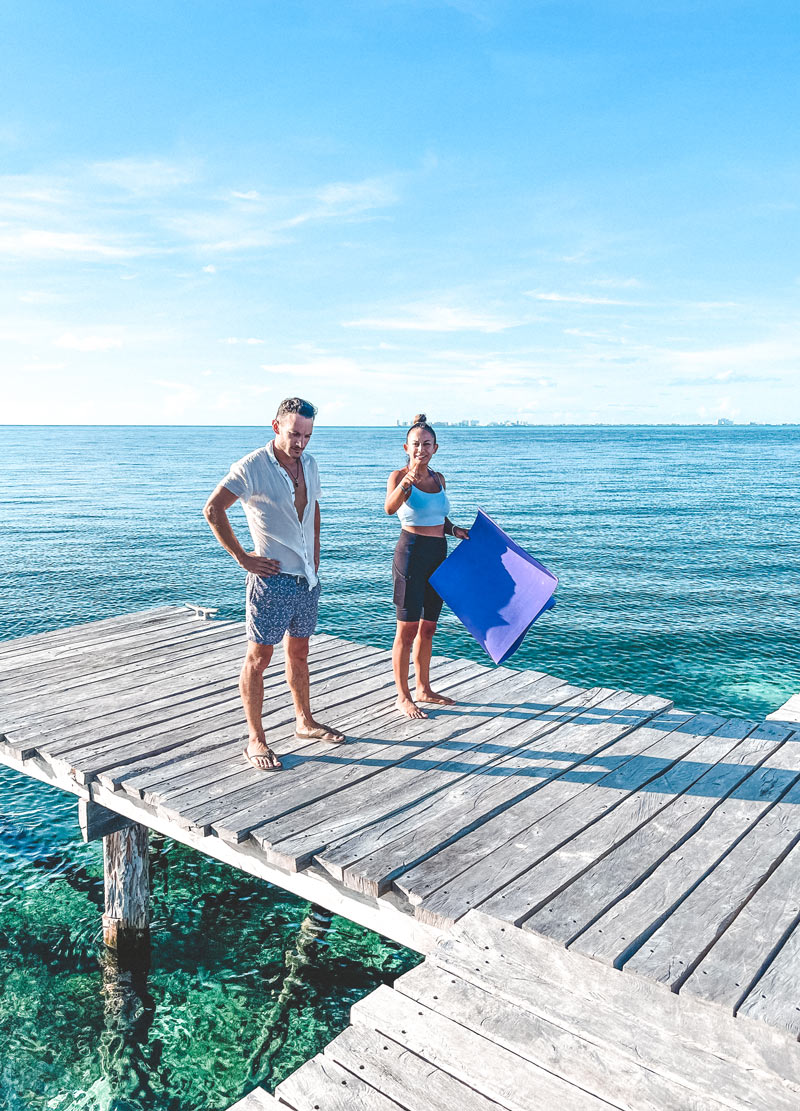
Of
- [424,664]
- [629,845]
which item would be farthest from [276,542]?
[629,845]

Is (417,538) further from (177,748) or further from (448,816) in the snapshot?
(177,748)

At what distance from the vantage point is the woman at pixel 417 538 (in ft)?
19.8

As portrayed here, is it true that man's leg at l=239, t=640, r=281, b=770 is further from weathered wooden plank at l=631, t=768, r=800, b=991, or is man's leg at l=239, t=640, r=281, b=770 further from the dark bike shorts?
weathered wooden plank at l=631, t=768, r=800, b=991

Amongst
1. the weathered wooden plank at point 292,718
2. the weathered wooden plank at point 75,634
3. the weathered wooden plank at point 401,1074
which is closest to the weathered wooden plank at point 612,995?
the weathered wooden plank at point 401,1074

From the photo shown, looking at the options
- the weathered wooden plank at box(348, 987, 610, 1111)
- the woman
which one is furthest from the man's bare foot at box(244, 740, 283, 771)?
the weathered wooden plank at box(348, 987, 610, 1111)

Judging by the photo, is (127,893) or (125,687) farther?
(125,687)

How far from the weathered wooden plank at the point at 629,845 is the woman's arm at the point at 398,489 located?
275 cm

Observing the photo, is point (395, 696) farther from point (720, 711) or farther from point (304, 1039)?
point (720, 711)

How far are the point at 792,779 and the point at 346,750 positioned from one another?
3342 mm

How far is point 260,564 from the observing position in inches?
209

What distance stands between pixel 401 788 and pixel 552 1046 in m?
2.32

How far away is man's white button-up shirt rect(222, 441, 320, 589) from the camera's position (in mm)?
5148

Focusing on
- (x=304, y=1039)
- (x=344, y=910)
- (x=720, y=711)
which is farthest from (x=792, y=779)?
(x=720, y=711)

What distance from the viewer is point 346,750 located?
20.0ft
